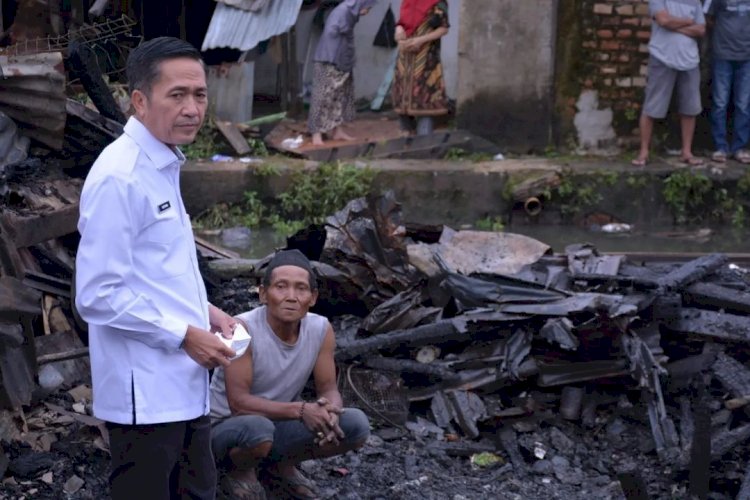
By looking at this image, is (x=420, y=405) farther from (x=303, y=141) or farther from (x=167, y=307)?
(x=303, y=141)

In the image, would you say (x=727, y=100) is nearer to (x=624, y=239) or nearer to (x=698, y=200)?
(x=698, y=200)

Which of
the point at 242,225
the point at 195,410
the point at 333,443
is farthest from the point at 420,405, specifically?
the point at 242,225

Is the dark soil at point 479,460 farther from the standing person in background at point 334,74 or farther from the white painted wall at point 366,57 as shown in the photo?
the white painted wall at point 366,57

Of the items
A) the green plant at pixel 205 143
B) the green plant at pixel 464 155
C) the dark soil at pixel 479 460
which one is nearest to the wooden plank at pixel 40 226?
the dark soil at pixel 479 460

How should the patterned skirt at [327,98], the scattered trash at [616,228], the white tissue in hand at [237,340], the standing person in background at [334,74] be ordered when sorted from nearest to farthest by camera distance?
the white tissue in hand at [237,340], the scattered trash at [616,228], the standing person in background at [334,74], the patterned skirt at [327,98]

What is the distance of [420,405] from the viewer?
6551 millimetres

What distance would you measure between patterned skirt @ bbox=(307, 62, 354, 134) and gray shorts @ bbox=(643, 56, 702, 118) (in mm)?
3280

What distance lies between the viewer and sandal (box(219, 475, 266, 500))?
4992 mm

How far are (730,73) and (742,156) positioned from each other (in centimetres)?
87

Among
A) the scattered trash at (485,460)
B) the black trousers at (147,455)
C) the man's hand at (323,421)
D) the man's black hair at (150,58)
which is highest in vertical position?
the man's black hair at (150,58)

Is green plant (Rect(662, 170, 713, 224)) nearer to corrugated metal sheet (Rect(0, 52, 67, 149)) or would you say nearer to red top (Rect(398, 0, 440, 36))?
red top (Rect(398, 0, 440, 36))

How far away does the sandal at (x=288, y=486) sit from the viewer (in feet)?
17.2

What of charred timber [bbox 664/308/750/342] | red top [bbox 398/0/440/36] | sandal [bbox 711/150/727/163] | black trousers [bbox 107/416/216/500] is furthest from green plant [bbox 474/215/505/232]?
black trousers [bbox 107/416/216/500]

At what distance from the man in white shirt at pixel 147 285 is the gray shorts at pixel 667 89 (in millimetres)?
9134
